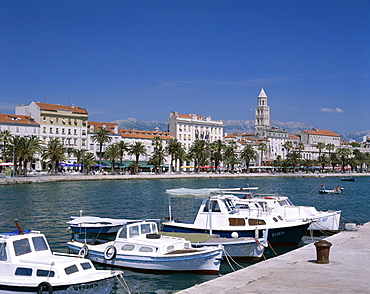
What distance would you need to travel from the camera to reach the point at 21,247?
54.9 feet

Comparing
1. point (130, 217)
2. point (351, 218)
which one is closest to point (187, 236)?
point (130, 217)

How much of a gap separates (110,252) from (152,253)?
2.31 m

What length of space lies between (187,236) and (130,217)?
18424mm

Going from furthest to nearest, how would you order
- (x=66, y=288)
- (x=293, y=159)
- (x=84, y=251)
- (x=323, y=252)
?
(x=293, y=159) → (x=84, y=251) → (x=323, y=252) → (x=66, y=288)

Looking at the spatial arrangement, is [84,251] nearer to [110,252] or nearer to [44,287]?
[110,252]

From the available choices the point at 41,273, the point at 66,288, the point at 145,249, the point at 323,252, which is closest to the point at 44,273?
the point at 41,273

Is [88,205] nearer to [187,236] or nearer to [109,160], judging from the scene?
[187,236]

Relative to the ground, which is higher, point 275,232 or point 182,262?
point 275,232

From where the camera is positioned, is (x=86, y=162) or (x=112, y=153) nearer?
(x=86, y=162)

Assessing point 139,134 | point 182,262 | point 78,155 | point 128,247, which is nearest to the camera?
point 182,262

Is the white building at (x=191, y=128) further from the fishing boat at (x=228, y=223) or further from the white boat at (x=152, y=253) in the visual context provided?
the white boat at (x=152, y=253)

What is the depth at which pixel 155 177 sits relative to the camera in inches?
4643

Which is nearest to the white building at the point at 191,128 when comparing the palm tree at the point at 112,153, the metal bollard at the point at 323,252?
the palm tree at the point at 112,153

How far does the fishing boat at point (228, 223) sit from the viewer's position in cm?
2695
